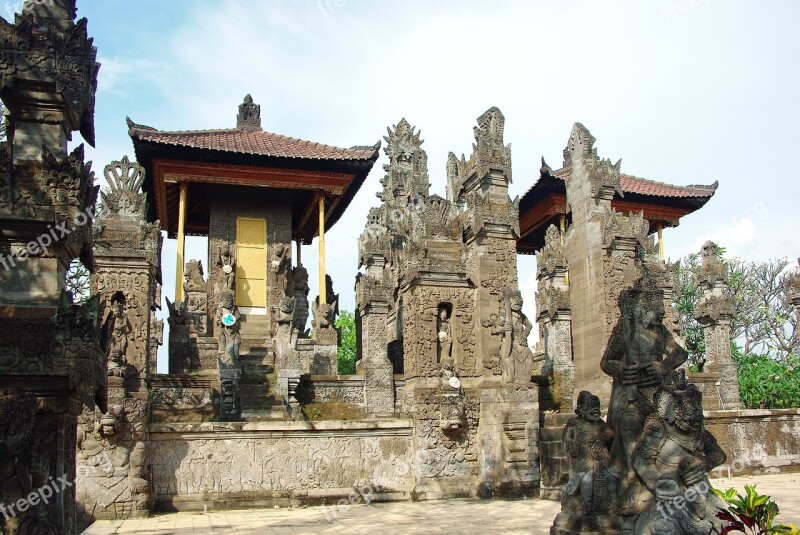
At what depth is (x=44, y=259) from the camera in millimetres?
6457

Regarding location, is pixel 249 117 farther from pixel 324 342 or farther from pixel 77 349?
pixel 77 349

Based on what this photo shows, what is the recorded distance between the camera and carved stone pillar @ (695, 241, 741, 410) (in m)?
21.8

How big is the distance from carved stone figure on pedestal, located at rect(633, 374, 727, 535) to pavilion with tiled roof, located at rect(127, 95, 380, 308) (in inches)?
693

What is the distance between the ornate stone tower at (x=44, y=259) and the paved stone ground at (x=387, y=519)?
415 cm

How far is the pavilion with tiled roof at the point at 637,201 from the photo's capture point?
90.3 feet

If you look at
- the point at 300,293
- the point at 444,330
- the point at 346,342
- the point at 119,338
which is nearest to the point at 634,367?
the point at 444,330

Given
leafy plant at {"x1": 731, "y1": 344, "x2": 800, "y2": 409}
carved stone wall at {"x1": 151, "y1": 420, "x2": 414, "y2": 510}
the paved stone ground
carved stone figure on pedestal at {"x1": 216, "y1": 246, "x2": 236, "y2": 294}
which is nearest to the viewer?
the paved stone ground

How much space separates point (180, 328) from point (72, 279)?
11043mm

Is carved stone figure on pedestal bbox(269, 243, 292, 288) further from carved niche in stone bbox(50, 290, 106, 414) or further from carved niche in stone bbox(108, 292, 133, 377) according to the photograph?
carved niche in stone bbox(50, 290, 106, 414)

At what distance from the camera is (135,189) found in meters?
13.4

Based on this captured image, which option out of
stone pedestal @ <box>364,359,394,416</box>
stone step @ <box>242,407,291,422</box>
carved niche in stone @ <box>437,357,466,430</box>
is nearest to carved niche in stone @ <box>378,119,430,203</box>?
stone pedestal @ <box>364,359,394,416</box>

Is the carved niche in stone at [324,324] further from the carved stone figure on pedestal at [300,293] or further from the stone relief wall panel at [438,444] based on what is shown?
the stone relief wall panel at [438,444]

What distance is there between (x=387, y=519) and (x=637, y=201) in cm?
2120

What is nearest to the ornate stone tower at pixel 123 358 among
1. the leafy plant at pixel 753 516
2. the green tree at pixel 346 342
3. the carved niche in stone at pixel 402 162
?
the leafy plant at pixel 753 516
